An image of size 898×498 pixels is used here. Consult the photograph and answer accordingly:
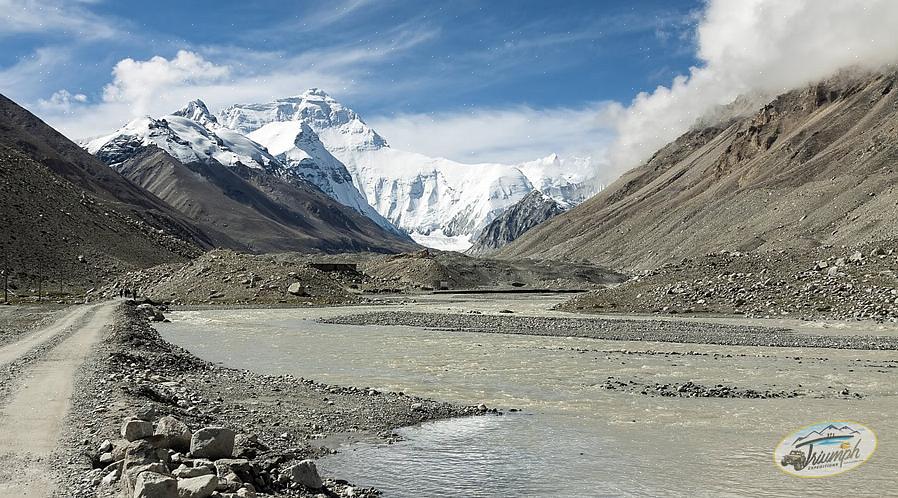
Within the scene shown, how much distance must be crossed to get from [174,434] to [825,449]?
14.2 metres

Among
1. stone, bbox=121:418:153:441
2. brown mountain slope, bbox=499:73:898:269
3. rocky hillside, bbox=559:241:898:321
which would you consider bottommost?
stone, bbox=121:418:153:441

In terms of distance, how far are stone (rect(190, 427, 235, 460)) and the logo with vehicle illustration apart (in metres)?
11.0

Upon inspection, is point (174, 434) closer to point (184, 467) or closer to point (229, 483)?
point (184, 467)

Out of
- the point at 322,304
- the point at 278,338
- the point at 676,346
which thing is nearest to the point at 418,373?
the point at 676,346

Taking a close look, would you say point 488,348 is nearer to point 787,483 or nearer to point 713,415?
point 713,415

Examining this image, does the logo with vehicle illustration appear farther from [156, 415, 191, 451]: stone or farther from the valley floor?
[156, 415, 191, 451]: stone

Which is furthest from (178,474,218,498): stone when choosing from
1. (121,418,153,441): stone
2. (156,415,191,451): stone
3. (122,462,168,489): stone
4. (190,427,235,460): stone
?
(121,418,153,441): stone

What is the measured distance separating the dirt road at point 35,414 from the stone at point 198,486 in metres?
2.54

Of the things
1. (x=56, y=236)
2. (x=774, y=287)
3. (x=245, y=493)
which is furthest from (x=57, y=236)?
(x=245, y=493)

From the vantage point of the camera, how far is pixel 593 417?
68.1 feet

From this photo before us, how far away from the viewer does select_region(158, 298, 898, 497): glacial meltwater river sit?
48.0 ft

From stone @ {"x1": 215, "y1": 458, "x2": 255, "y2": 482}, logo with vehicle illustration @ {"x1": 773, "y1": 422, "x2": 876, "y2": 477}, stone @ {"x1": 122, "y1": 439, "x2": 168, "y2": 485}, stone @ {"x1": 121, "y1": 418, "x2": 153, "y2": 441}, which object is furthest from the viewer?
logo with vehicle illustration @ {"x1": 773, "y1": 422, "x2": 876, "y2": 477}

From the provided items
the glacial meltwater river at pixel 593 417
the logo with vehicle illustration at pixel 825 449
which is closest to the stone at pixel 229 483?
the glacial meltwater river at pixel 593 417

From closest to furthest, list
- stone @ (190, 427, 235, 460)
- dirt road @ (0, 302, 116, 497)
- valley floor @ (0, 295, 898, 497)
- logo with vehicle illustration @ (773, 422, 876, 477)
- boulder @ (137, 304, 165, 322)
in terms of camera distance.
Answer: dirt road @ (0, 302, 116, 497) → stone @ (190, 427, 235, 460) → valley floor @ (0, 295, 898, 497) → logo with vehicle illustration @ (773, 422, 876, 477) → boulder @ (137, 304, 165, 322)
